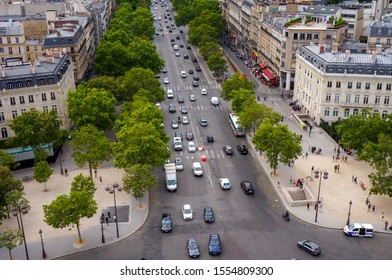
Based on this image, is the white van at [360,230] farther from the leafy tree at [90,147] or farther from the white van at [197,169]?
the leafy tree at [90,147]

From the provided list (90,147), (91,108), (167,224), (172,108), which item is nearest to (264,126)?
(167,224)

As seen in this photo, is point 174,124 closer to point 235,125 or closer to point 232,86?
point 235,125

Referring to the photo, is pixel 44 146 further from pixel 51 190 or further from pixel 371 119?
pixel 371 119

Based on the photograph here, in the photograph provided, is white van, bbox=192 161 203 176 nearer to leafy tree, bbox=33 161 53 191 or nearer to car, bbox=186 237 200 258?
car, bbox=186 237 200 258

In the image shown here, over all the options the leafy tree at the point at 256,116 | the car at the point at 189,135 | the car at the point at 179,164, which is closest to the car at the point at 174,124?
the car at the point at 189,135

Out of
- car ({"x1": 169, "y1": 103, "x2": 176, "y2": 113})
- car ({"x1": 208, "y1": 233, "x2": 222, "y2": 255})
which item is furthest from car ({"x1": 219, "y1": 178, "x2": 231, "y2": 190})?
car ({"x1": 169, "y1": 103, "x2": 176, "y2": 113})
